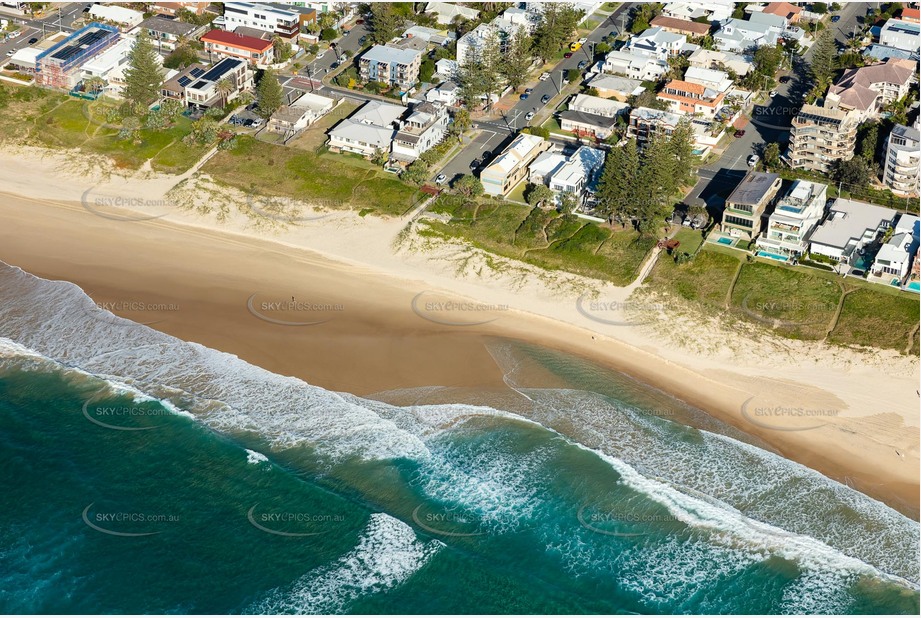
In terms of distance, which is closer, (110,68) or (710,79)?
(710,79)

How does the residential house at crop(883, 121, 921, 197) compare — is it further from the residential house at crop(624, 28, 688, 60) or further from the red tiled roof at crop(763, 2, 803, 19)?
the red tiled roof at crop(763, 2, 803, 19)

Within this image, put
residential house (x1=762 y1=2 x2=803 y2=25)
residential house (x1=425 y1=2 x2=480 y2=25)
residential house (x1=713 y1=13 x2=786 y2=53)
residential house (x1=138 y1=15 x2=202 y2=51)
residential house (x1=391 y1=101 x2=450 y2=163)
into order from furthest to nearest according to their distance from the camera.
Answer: residential house (x1=425 y1=2 x2=480 y2=25)
residential house (x1=762 y1=2 x2=803 y2=25)
residential house (x1=713 y1=13 x2=786 y2=53)
residential house (x1=138 y1=15 x2=202 y2=51)
residential house (x1=391 y1=101 x2=450 y2=163)

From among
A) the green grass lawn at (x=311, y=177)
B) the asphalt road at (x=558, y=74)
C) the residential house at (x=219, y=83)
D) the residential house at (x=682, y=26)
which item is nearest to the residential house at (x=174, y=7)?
the residential house at (x=219, y=83)

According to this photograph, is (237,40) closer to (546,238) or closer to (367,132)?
(367,132)

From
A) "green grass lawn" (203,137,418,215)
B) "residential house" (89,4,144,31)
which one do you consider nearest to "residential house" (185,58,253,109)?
"green grass lawn" (203,137,418,215)

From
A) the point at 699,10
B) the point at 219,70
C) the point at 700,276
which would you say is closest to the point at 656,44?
the point at 699,10

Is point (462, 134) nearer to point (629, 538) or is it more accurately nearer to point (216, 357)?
point (216, 357)

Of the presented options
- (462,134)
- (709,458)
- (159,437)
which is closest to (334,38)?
(462,134)
